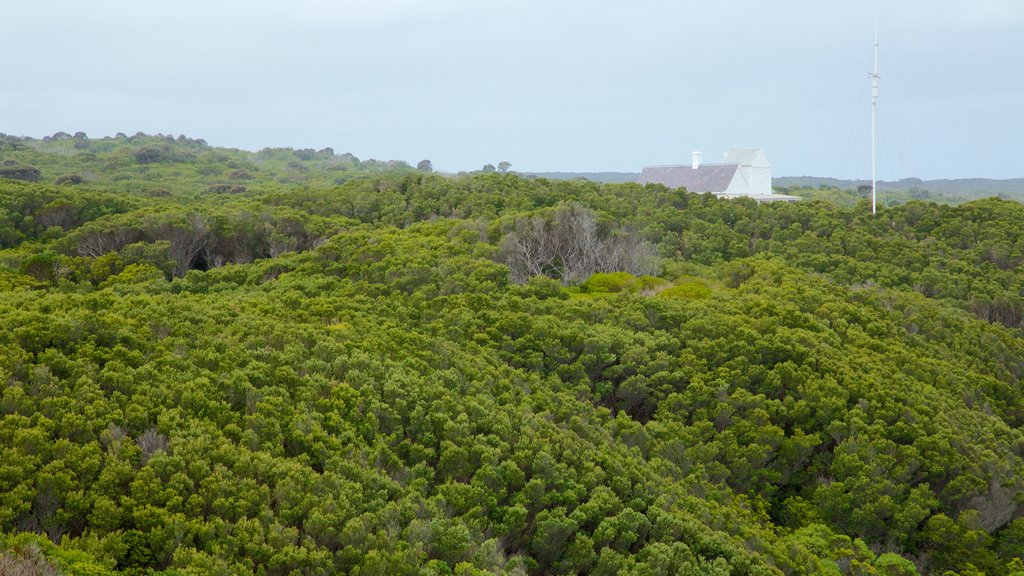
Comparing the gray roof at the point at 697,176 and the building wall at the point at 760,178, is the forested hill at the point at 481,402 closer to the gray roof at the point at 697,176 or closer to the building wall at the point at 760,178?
the gray roof at the point at 697,176

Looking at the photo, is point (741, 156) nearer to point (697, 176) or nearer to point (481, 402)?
point (697, 176)

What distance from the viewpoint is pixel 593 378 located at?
2161 cm

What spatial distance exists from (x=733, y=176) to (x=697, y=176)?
263 centimetres

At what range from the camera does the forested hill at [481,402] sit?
11.6 m

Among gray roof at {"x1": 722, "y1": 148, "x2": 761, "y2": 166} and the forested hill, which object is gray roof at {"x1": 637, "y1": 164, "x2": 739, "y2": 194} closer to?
gray roof at {"x1": 722, "y1": 148, "x2": 761, "y2": 166}

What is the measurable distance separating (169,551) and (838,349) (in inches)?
761

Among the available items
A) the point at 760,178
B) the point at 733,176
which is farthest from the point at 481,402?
the point at 760,178

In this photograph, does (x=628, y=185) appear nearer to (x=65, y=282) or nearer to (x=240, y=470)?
(x=65, y=282)

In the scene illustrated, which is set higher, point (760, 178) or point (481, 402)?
point (760, 178)

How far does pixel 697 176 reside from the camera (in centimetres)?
5775

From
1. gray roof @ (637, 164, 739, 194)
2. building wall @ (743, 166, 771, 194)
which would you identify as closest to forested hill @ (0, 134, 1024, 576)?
gray roof @ (637, 164, 739, 194)

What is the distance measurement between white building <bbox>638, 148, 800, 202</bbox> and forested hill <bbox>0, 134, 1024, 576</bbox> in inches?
719

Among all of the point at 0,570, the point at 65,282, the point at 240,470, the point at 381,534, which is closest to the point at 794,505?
the point at 381,534

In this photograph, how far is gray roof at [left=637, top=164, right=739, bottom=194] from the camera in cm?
5591
